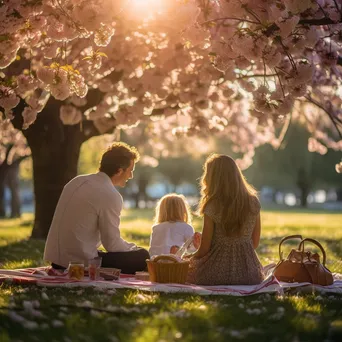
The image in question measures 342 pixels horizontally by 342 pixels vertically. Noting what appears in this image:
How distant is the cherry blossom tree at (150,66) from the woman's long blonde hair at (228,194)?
131 cm

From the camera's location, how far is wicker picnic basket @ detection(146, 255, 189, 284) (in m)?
8.21

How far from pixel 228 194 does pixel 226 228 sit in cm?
39

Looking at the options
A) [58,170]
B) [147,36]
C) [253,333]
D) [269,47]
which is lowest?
[253,333]

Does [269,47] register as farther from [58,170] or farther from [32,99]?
[58,170]

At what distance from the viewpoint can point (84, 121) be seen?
1606cm

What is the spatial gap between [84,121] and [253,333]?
11070 mm

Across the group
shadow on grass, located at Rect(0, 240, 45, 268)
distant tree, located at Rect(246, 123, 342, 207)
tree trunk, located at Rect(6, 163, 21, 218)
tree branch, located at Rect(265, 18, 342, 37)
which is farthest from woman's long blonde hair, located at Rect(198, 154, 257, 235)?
distant tree, located at Rect(246, 123, 342, 207)

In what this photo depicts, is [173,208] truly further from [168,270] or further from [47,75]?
[47,75]

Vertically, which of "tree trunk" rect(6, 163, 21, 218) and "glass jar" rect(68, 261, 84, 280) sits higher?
"tree trunk" rect(6, 163, 21, 218)

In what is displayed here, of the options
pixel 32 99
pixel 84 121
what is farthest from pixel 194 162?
pixel 32 99

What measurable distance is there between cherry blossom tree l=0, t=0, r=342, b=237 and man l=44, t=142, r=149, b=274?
0.98 meters

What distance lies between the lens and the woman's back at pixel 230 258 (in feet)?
27.5

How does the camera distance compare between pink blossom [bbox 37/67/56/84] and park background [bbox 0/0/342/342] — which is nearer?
park background [bbox 0/0/342/342]

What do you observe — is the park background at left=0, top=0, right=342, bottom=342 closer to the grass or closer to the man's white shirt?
the grass
